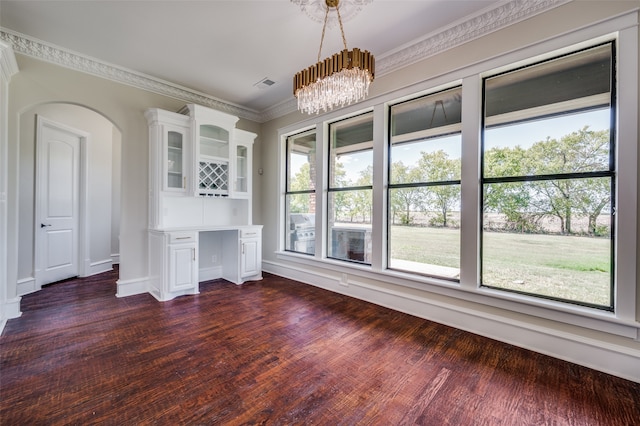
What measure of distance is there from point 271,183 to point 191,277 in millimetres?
2166

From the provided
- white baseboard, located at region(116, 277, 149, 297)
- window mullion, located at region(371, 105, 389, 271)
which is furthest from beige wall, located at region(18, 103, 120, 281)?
window mullion, located at region(371, 105, 389, 271)

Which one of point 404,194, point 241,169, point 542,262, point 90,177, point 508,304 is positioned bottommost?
point 508,304

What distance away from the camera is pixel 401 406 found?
1.69 m

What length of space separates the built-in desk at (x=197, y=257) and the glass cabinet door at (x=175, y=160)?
0.72m

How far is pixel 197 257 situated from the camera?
3.77m

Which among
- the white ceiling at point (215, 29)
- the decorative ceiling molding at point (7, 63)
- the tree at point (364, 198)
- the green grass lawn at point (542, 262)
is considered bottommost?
the green grass lawn at point (542, 262)

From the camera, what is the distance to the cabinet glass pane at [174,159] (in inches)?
152

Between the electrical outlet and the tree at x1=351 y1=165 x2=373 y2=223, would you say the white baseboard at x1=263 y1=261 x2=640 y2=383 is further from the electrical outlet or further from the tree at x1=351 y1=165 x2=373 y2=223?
the tree at x1=351 y1=165 x2=373 y2=223

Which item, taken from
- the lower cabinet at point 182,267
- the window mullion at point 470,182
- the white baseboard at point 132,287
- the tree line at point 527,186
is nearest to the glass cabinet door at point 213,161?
the lower cabinet at point 182,267

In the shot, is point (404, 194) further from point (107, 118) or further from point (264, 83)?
point (107, 118)

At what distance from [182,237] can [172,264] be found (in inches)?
14.7

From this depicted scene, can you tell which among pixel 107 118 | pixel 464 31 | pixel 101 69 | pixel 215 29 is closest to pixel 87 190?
pixel 107 118

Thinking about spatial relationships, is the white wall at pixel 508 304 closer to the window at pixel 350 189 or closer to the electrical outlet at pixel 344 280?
the electrical outlet at pixel 344 280

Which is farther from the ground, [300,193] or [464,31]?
[464,31]
